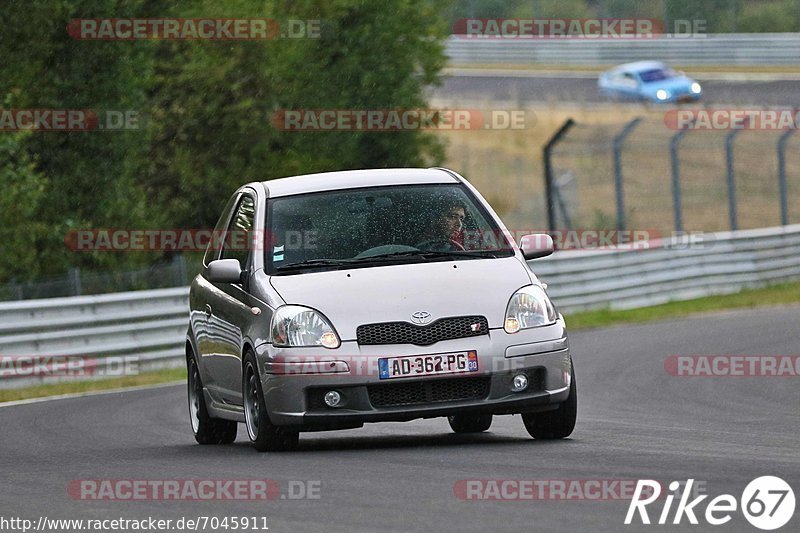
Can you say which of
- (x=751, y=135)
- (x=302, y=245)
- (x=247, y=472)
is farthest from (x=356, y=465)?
(x=751, y=135)

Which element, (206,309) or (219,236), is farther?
(219,236)

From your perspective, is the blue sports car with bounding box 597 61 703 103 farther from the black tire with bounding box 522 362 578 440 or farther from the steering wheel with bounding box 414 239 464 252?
the black tire with bounding box 522 362 578 440

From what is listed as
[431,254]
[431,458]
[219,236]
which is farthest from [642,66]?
[431,458]

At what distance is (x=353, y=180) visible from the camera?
1075cm

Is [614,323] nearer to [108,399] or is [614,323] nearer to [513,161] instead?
[108,399]

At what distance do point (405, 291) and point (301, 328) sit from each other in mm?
596

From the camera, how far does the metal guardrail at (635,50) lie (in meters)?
52.7

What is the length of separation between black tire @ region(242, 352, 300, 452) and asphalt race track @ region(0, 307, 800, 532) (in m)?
0.14

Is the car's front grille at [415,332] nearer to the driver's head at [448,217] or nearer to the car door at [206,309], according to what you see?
the driver's head at [448,217]

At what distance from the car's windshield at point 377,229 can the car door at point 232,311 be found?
0.28 m

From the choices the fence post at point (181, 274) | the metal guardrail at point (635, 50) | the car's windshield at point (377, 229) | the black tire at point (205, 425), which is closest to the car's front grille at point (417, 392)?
the car's windshield at point (377, 229)

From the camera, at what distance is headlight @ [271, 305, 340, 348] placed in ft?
31.3

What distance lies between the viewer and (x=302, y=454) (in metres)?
9.62

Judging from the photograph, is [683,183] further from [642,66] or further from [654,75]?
[642,66]
